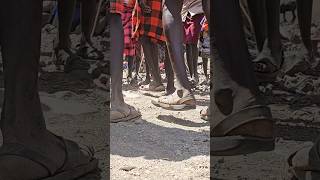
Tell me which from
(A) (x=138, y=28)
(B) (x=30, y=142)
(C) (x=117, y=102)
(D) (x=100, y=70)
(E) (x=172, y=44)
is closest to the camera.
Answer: (B) (x=30, y=142)

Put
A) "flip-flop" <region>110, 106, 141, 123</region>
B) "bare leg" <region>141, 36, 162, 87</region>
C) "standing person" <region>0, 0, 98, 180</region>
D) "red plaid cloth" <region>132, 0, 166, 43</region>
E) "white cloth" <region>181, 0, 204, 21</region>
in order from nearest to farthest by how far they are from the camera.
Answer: "standing person" <region>0, 0, 98, 180</region> < "flip-flop" <region>110, 106, 141, 123</region> < "red plaid cloth" <region>132, 0, 166, 43</region> < "white cloth" <region>181, 0, 204, 21</region> < "bare leg" <region>141, 36, 162, 87</region>

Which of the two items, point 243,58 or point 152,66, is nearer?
point 243,58

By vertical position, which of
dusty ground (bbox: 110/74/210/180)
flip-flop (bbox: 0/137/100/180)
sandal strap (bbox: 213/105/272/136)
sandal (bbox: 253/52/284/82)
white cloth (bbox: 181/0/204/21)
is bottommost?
dusty ground (bbox: 110/74/210/180)

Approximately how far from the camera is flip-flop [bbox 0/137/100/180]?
866 millimetres

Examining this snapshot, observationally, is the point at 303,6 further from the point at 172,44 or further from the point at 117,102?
the point at 172,44

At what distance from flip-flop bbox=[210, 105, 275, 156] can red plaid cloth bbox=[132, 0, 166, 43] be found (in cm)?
219

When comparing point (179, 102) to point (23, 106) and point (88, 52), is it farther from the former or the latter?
point (23, 106)

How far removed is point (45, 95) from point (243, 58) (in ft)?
1.20

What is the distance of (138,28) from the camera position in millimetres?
3383

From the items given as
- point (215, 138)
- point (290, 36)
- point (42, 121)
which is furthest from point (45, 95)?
point (290, 36)

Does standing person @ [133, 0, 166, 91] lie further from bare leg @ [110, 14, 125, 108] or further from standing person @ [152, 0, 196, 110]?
bare leg @ [110, 14, 125, 108]

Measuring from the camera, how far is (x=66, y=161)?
3.01 ft

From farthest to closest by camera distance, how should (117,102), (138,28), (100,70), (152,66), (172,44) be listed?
(152,66), (138,28), (172,44), (117,102), (100,70)

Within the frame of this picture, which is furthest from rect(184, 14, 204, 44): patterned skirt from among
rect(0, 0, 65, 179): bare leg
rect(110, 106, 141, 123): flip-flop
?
rect(0, 0, 65, 179): bare leg
